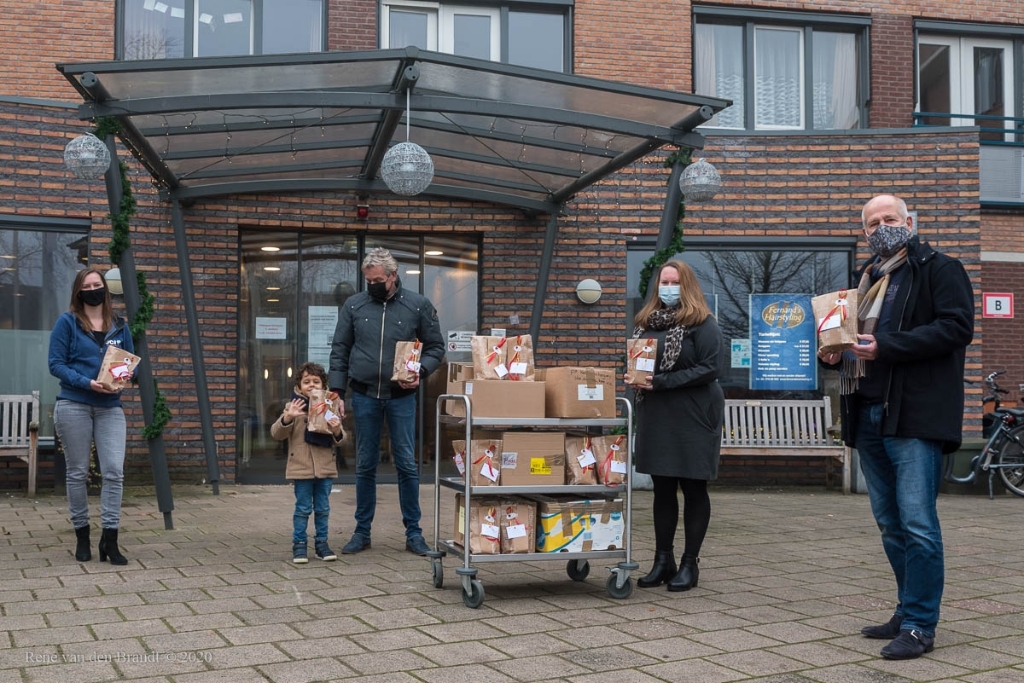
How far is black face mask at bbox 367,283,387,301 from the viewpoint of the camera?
6.70 m

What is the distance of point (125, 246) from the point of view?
7359 millimetres

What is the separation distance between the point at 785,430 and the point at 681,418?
5.76 m

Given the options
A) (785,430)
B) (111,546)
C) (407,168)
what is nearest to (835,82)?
(785,430)

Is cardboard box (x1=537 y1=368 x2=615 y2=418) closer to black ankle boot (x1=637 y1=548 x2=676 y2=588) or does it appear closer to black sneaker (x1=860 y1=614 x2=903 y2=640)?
black ankle boot (x1=637 y1=548 x2=676 y2=588)

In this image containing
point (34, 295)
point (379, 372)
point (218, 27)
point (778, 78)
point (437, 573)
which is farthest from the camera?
point (778, 78)

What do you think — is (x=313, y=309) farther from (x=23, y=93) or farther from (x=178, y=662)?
(x=178, y=662)

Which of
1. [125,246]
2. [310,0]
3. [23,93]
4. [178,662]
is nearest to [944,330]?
[178,662]

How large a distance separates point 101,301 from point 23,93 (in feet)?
15.5

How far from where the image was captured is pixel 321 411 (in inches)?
253

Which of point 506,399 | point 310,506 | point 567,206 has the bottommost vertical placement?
point 310,506

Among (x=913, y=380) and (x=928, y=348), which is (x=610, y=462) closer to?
(x=913, y=380)

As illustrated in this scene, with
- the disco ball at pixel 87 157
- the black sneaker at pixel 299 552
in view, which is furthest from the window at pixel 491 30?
the black sneaker at pixel 299 552

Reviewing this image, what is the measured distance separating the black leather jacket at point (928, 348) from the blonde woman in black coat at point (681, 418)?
1341mm

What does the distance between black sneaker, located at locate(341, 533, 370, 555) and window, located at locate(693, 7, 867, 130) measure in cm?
693
